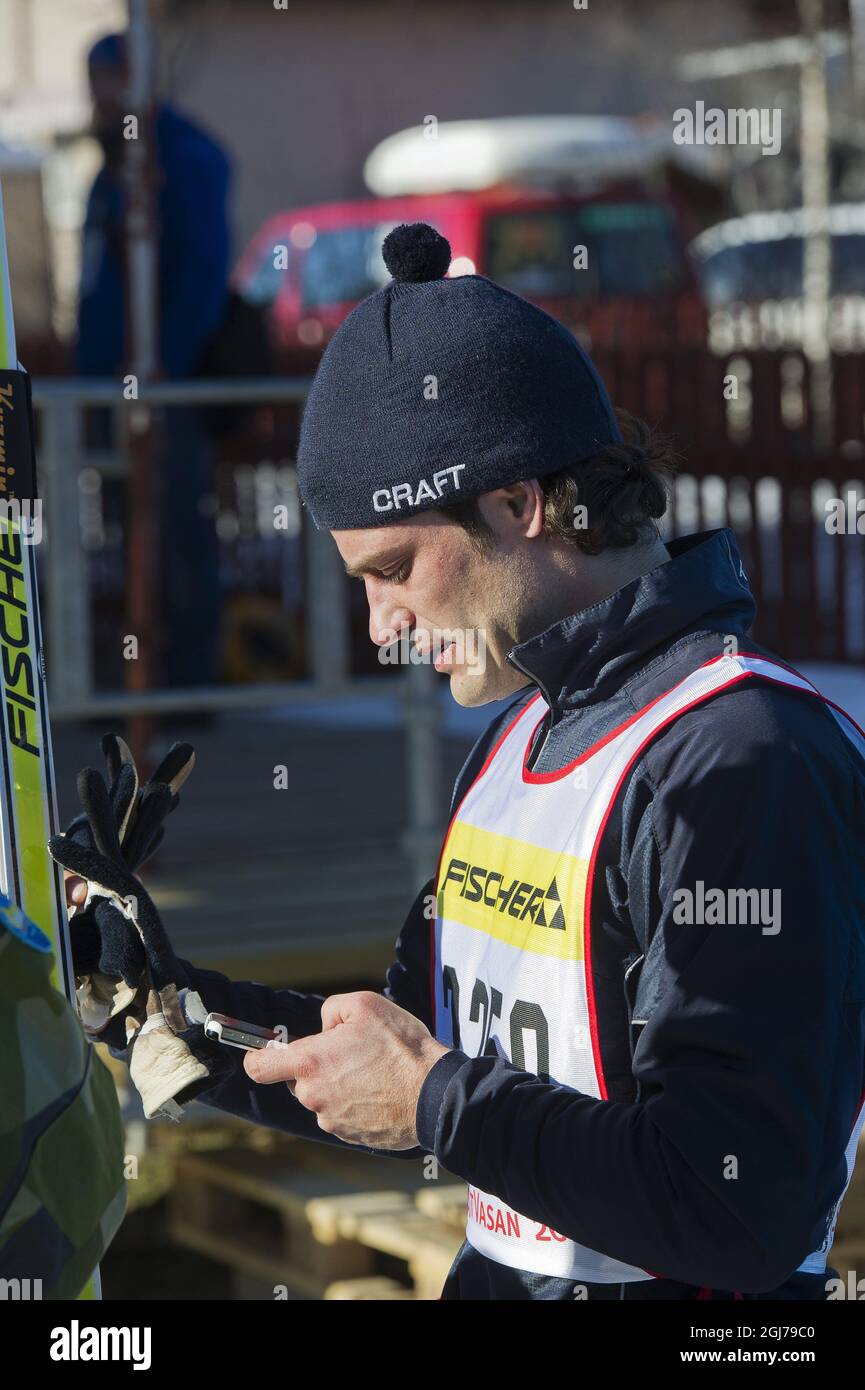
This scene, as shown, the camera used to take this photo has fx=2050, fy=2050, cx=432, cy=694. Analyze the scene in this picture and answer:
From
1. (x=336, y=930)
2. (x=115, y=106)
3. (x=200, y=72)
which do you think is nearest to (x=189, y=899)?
(x=336, y=930)

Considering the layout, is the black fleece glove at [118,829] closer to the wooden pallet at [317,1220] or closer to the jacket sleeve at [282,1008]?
the jacket sleeve at [282,1008]

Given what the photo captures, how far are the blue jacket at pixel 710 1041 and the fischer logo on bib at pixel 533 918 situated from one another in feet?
0.07

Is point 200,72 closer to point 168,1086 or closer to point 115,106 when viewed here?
point 115,106

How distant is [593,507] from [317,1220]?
2.82m

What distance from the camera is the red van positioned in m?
12.4

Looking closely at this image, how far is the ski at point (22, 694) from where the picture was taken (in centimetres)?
194

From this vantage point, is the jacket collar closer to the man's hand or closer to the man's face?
the man's face

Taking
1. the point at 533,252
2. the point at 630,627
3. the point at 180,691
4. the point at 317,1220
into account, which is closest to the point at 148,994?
the point at 630,627

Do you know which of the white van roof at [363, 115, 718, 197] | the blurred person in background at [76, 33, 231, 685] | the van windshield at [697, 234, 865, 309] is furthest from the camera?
the van windshield at [697, 234, 865, 309]

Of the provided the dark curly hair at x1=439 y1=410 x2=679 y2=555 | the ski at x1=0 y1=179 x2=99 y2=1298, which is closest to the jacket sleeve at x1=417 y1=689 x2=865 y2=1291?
the dark curly hair at x1=439 y1=410 x2=679 y2=555

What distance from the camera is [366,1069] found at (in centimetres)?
166

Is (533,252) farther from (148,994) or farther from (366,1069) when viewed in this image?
(366,1069)

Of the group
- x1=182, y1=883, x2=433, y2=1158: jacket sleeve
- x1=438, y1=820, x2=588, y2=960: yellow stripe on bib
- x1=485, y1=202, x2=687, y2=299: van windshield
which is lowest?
x1=182, y1=883, x2=433, y2=1158: jacket sleeve

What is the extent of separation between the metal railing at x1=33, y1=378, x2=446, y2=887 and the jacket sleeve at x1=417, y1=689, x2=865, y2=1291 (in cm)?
306
